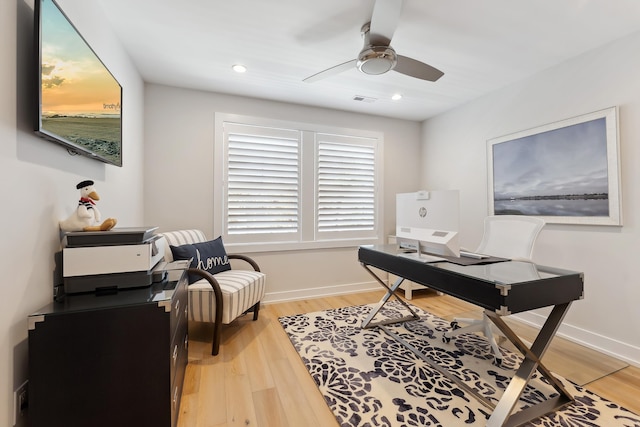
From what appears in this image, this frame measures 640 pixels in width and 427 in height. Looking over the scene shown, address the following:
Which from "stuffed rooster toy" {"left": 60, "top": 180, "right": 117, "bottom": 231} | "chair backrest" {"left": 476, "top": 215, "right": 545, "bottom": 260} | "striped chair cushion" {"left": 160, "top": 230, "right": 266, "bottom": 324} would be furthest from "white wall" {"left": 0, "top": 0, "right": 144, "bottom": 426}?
"chair backrest" {"left": 476, "top": 215, "right": 545, "bottom": 260}

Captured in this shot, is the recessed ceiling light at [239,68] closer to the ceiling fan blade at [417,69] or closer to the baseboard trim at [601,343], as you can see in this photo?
the ceiling fan blade at [417,69]

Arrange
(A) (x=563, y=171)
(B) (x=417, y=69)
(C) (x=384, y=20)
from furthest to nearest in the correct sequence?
(A) (x=563, y=171)
(B) (x=417, y=69)
(C) (x=384, y=20)

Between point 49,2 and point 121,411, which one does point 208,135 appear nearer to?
point 49,2

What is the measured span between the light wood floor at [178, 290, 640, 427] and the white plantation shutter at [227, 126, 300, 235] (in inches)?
47.1

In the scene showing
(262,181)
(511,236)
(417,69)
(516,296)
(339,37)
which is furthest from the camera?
(262,181)

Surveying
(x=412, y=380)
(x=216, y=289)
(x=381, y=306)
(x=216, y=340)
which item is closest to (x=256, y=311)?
(x=216, y=340)

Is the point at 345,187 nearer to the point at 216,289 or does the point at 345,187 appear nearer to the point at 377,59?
the point at 377,59

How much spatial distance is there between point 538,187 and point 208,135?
3.60 meters

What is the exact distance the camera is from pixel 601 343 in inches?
90.7

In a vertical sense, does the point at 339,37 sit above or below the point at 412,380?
above

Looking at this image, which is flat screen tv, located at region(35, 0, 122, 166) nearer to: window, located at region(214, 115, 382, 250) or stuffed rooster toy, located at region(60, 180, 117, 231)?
stuffed rooster toy, located at region(60, 180, 117, 231)

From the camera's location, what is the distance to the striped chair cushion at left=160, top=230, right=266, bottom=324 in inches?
87.9

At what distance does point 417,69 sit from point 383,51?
14.5 inches

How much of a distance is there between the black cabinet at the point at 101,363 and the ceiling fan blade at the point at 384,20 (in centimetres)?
198
